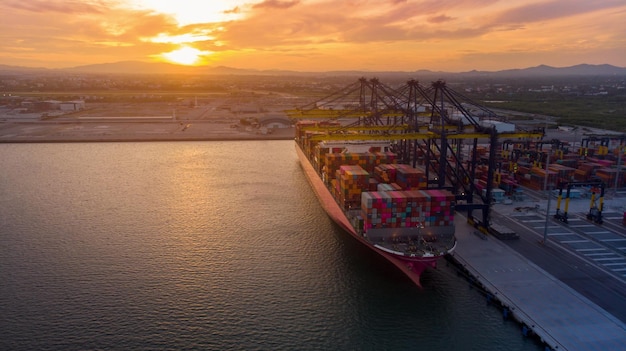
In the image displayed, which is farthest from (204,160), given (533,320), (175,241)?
(533,320)

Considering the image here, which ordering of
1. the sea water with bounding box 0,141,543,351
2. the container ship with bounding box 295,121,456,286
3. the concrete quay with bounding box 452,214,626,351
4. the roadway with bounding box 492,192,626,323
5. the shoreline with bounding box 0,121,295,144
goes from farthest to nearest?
the shoreline with bounding box 0,121,295,144
the container ship with bounding box 295,121,456,286
the roadway with bounding box 492,192,626,323
the sea water with bounding box 0,141,543,351
the concrete quay with bounding box 452,214,626,351

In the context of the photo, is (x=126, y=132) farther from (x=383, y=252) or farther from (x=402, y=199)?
(x=383, y=252)

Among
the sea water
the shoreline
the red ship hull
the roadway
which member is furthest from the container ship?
the shoreline

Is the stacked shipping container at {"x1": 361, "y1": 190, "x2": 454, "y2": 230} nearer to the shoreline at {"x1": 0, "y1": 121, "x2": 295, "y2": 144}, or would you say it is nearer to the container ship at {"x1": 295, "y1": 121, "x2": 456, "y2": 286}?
the container ship at {"x1": 295, "y1": 121, "x2": 456, "y2": 286}

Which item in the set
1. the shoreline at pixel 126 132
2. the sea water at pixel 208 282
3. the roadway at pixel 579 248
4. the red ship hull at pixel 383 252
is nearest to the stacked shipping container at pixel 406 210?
the red ship hull at pixel 383 252

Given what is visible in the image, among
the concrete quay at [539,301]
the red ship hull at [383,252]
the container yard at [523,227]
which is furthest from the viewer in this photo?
the red ship hull at [383,252]

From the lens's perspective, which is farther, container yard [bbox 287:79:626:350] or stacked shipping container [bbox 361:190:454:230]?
stacked shipping container [bbox 361:190:454:230]

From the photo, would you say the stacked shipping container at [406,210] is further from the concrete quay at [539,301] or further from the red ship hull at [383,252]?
the concrete quay at [539,301]

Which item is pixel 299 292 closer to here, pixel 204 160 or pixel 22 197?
pixel 22 197

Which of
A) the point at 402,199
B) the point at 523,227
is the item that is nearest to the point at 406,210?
the point at 402,199
